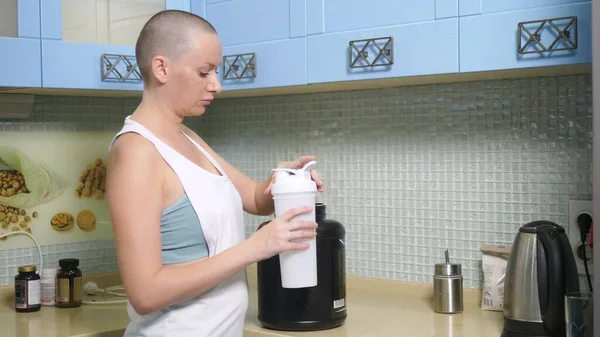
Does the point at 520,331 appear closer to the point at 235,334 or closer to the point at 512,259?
the point at 512,259

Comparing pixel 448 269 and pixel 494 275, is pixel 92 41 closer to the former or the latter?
pixel 448 269

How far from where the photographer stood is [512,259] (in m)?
1.94

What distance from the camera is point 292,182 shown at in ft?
5.58

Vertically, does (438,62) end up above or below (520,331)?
above

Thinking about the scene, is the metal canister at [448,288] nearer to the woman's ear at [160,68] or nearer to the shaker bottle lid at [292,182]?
the shaker bottle lid at [292,182]

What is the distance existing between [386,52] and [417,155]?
0.49 metres

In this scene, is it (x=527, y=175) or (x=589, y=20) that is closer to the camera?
(x=589, y=20)

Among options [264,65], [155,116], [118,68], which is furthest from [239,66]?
[155,116]

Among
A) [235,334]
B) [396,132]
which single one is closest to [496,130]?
[396,132]

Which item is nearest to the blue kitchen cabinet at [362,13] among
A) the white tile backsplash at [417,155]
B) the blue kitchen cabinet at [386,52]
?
the blue kitchen cabinet at [386,52]

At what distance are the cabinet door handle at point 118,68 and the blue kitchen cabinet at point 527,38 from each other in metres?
0.91

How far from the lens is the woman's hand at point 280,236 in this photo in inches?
65.1

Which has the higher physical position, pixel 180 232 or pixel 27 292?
pixel 180 232

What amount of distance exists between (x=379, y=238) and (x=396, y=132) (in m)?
0.31
